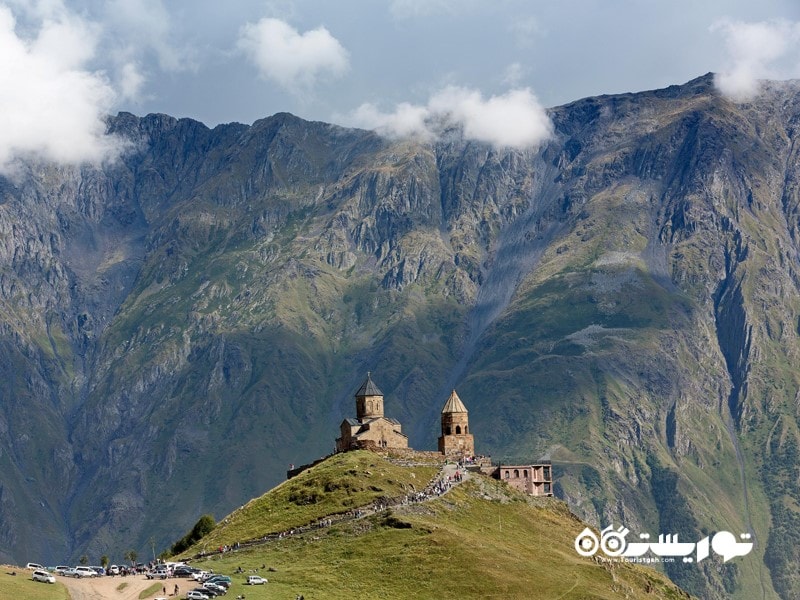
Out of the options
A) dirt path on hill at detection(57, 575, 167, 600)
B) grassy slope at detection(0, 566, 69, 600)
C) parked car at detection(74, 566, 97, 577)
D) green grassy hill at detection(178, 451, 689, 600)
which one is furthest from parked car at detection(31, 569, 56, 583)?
green grassy hill at detection(178, 451, 689, 600)

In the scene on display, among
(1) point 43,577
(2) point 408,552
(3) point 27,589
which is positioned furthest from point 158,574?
(2) point 408,552

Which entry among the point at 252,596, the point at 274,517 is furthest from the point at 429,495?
the point at 252,596

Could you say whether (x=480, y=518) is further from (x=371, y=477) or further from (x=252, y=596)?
(x=252, y=596)

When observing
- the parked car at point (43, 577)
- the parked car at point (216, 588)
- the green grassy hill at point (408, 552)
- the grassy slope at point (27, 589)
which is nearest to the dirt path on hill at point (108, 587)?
the parked car at point (43, 577)

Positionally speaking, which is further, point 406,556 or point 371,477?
point 371,477

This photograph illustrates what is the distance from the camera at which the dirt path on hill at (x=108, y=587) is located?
140250mm

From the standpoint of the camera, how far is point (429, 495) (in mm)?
191125

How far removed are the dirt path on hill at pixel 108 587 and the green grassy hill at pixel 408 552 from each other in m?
9.02

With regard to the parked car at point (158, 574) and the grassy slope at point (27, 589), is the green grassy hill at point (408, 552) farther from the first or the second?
the grassy slope at point (27, 589)

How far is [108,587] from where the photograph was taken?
146 meters

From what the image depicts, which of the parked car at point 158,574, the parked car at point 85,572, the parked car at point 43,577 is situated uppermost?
the parked car at point 85,572

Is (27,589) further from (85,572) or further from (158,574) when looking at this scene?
(85,572)

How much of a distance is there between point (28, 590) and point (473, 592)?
46.7 m

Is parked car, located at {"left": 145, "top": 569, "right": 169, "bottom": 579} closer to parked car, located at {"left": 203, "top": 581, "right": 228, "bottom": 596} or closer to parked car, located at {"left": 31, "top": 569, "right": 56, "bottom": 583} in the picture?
parked car, located at {"left": 31, "top": 569, "right": 56, "bottom": 583}
